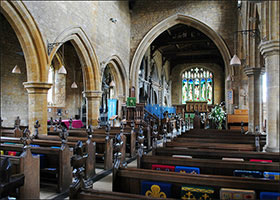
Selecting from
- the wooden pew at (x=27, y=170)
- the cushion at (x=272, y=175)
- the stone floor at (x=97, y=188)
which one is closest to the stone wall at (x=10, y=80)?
the stone floor at (x=97, y=188)

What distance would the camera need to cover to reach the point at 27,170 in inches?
Answer: 115

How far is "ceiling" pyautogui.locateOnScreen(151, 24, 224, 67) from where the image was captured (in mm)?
15844

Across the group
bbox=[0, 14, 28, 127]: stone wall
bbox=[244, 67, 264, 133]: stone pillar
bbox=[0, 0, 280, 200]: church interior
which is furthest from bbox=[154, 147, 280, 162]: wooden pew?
bbox=[0, 14, 28, 127]: stone wall

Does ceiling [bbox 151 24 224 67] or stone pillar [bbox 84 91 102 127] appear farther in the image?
ceiling [bbox 151 24 224 67]

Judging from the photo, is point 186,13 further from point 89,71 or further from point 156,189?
point 156,189

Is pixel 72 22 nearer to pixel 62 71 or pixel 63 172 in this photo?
pixel 62 71

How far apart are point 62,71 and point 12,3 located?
9.53ft

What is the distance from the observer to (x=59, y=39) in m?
8.21

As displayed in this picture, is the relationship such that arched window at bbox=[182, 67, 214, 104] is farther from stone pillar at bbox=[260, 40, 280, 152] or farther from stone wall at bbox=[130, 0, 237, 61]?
stone pillar at bbox=[260, 40, 280, 152]

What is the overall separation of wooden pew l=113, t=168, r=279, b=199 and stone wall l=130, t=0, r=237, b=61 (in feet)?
36.7

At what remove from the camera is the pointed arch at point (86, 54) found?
8.95 metres

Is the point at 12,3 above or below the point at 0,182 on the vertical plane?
above

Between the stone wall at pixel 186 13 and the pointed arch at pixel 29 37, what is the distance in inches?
272

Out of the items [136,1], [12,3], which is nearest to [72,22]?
[12,3]
